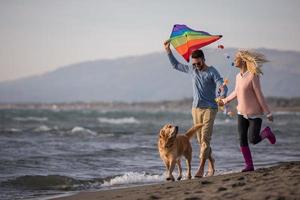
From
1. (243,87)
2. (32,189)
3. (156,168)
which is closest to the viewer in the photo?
(243,87)

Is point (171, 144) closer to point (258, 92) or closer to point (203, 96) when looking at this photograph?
point (203, 96)

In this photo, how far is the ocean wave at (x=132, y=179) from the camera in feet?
34.0

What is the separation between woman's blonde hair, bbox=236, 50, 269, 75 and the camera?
27.1 ft

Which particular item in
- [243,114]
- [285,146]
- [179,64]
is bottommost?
[285,146]

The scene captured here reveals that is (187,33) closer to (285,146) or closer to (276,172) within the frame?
(276,172)

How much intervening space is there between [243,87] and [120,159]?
6733 mm

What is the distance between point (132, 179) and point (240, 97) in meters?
3.08

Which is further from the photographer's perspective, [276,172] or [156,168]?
[156,168]

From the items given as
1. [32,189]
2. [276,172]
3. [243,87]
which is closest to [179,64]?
[243,87]

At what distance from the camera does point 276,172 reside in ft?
25.0

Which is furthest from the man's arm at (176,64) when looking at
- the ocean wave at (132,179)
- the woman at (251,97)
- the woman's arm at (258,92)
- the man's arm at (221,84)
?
the ocean wave at (132,179)

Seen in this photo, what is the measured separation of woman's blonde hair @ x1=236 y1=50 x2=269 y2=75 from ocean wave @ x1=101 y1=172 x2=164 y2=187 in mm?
3150

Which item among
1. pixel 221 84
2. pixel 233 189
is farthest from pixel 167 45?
pixel 233 189

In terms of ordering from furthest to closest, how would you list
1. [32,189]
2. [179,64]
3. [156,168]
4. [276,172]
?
1. [156,168]
2. [32,189]
3. [179,64]
4. [276,172]
